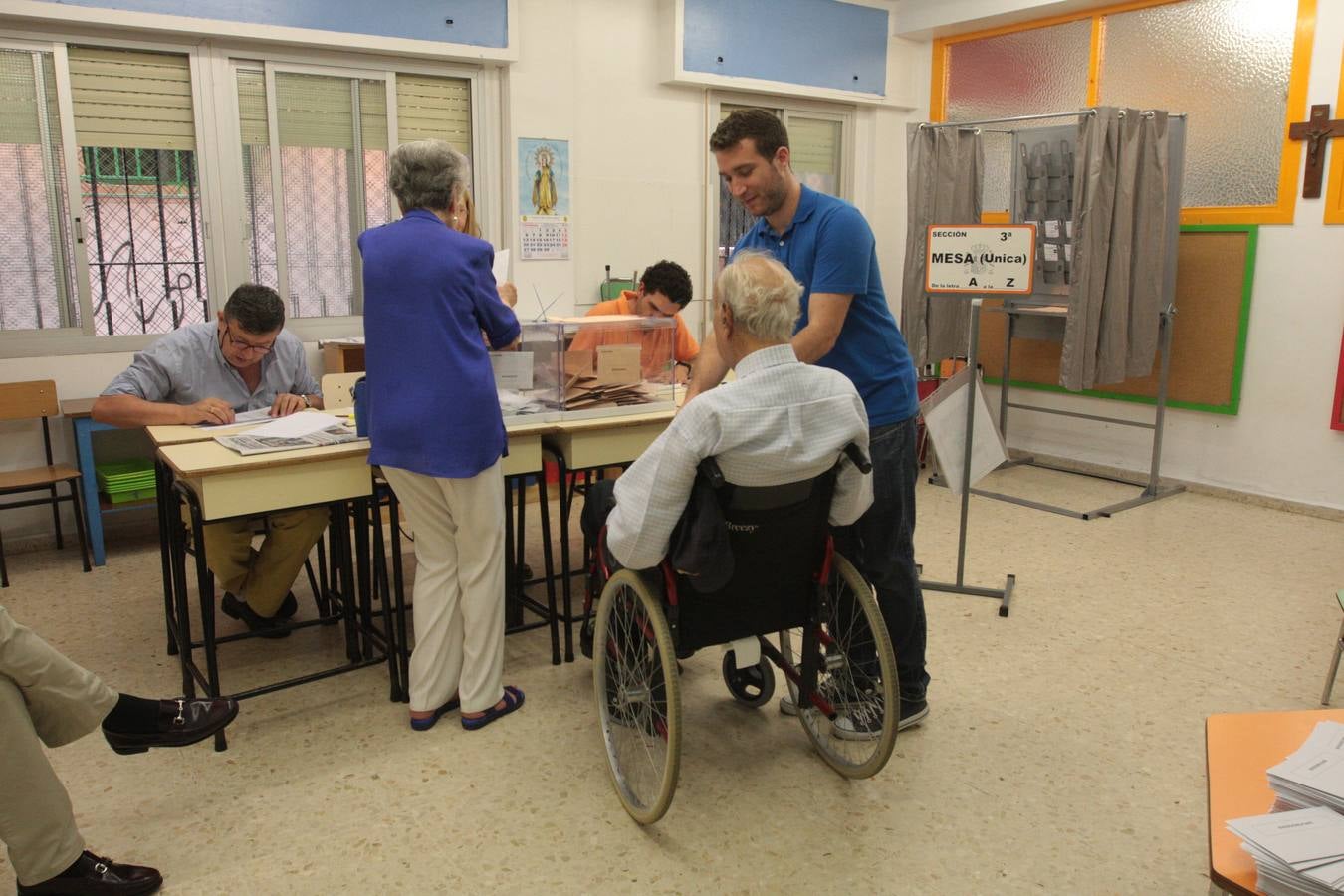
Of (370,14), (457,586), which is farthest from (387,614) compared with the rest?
(370,14)

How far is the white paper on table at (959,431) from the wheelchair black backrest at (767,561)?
1411mm

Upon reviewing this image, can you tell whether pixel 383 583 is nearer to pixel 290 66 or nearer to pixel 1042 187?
pixel 290 66

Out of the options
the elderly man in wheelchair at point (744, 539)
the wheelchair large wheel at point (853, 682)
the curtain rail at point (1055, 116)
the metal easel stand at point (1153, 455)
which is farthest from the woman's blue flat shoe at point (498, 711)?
the curtain rail at point (1055, 116)

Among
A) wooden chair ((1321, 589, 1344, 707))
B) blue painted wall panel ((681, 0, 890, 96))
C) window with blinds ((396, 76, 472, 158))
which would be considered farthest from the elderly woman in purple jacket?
blue painted wall panel ((681, 0, 890, 96))

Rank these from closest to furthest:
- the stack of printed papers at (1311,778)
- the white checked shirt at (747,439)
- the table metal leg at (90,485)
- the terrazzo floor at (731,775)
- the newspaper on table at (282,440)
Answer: the stack of printed papers at (1311,778) → the white checked shirt at (747,439) → the terrazzo floor at (731,775) → the newspaper on table at (282,440) → the table metal leg at (90,485)

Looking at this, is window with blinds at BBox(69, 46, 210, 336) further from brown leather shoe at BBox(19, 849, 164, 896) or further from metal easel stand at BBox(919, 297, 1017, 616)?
metal easel stand at BBox(919, 297, 1017, 616)

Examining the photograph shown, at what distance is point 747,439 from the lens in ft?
6.47

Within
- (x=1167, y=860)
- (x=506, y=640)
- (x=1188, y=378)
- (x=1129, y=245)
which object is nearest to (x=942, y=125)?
(x=1129, y=245)

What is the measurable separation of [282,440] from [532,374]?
72 centimetres

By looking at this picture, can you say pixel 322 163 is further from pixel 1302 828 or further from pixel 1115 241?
pixel 1302 828

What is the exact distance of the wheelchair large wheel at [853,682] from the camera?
2162mm

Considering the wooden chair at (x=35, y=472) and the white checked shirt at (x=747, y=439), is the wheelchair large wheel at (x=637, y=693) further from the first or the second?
the wooden chair at (x=35, y=472)

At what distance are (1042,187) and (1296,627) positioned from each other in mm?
2459

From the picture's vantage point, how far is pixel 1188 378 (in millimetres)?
5176
